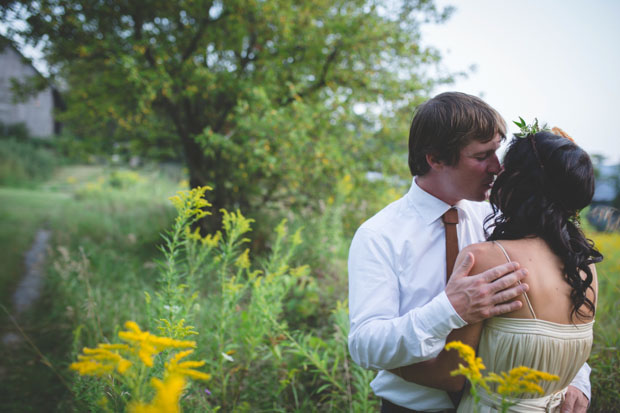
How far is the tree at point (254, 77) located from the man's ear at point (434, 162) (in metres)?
3.01

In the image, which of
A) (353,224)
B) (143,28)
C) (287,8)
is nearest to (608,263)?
(353,224)

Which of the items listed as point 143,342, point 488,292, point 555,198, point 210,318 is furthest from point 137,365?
point 210,318

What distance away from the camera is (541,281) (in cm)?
132

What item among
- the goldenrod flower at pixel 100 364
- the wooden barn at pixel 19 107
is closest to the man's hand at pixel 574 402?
the goldenrod flower at pixel 100 364

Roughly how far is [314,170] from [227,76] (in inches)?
78.0

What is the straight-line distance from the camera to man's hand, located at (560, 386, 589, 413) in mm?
1479

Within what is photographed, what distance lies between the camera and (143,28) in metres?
5.44

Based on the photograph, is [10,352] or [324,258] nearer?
[10,352]

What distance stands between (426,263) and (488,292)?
370mm

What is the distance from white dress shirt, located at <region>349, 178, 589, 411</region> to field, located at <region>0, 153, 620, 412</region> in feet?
2.15

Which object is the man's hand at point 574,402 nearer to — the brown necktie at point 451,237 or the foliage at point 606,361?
the brown necktie at point 451,237

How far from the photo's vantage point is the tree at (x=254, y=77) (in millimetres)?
4797

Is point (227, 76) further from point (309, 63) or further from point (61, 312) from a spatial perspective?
point (61, 312)

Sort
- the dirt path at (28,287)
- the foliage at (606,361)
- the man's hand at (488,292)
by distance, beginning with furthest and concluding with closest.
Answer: the dirt path at (28,287), the foliage at (606,361), the man's hand at (488,292)
